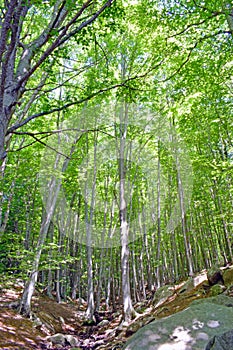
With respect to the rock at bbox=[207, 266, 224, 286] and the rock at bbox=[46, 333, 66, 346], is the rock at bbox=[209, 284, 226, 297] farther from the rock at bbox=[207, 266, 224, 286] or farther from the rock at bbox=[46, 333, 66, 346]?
the rock at bbox=[46, 333, 66, 346]

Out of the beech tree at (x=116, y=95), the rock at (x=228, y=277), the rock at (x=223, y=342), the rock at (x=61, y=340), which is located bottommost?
the rock at (x=61, y=340)

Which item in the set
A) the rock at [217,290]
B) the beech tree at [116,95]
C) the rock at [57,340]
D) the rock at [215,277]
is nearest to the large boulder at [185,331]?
the beech tree at [116,95]

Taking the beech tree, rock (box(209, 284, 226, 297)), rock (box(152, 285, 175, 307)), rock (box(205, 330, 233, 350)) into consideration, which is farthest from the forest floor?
rock (box(205, 330, 233, 350))

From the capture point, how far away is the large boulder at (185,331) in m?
3.46

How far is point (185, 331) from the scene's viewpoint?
12.1ft

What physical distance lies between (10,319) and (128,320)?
13.0 ft

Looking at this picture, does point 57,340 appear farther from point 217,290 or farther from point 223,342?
point 223,342

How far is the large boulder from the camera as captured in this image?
3.46 metres

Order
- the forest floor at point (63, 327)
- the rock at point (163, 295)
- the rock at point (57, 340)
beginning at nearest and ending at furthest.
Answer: the forest floor at point (63, 327)
the rock at point (57, 340)
the rock at point (163, 295)

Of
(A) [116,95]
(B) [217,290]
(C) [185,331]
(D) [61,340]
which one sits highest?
(A) [116,95]

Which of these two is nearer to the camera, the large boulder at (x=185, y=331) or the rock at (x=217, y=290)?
the large boulder at (x=185, y=331)

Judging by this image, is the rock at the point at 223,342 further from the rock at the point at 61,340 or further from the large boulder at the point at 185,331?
the rock at the point at 61,340

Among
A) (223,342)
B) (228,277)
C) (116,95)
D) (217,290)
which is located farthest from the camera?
(228,277)

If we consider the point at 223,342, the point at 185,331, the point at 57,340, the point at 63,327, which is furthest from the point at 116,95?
the point at 63,327
